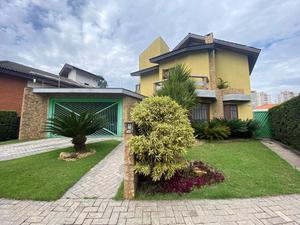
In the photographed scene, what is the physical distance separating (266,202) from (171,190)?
1944 millimetres

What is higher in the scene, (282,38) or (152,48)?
(152,48)

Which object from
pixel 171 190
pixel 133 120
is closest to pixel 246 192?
pixel 171 190

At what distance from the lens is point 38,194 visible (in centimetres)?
375

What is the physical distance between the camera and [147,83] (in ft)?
62.1

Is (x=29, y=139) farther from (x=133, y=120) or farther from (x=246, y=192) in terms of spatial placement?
(x=246, y=192)

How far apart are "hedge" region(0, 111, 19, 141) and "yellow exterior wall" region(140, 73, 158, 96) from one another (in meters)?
11.7

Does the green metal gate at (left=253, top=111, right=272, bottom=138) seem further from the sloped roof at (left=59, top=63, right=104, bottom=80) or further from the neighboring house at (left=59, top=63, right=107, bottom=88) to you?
the sloped roof at (left=59, top=63, right=104, bottom=80)

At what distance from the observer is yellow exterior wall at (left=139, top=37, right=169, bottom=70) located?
1873cm

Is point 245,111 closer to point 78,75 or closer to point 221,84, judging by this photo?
point 221,84

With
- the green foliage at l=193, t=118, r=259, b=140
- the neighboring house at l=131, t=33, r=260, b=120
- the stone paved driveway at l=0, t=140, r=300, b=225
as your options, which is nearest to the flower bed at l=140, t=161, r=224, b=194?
the stone paved driveway at l=0, t=140, r=300, b=225

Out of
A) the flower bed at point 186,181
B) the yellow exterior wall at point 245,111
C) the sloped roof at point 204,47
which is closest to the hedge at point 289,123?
the yellow exterior wall at point 245,111

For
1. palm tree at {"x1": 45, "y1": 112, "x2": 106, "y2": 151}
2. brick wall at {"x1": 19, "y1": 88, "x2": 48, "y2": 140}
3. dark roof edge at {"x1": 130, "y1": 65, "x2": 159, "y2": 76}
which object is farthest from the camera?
dark roof edge at {"x1": 130, "y1": 65, "x2": 159, "y2": 76}

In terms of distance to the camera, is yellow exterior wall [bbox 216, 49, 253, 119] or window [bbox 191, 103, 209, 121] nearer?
window [bbox 191, 103, 209, 121]

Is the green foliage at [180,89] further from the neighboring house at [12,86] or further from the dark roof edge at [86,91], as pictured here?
the neighboring house at [12,86]
